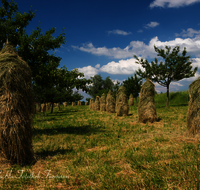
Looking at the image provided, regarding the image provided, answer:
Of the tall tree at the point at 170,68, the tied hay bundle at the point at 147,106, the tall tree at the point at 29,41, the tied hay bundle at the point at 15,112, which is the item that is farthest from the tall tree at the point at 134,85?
the tied hay bundle at the point at 15,112

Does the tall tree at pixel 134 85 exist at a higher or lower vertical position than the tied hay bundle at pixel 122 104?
higher

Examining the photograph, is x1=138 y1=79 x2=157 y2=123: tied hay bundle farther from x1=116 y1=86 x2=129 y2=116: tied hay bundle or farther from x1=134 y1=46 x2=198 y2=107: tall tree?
x1=134 y1=46 x2=198 y2=107: tall tree

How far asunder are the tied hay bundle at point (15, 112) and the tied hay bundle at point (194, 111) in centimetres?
771

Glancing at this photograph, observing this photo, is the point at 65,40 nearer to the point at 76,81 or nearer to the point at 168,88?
the point at 76,81

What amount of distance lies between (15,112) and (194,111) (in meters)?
8.26

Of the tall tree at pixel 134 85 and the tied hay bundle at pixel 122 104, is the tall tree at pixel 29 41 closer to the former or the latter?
the tied hay bundle at pixel 122 104

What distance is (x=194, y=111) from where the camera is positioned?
7750mm

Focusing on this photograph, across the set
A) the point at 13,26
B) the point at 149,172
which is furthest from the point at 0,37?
the point at 149,172

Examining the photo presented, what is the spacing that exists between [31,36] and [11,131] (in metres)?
7.59

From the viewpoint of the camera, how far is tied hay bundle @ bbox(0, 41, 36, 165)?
4406 millimetres

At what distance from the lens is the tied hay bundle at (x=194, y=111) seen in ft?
25.1

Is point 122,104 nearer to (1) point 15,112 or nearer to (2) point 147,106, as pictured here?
(2) point 147,106

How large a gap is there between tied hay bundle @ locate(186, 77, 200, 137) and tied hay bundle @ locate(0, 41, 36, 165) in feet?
25.3

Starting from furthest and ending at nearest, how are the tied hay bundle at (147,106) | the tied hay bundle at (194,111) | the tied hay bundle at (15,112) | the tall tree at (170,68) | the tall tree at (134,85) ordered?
the tall tree at (134,85), the tall tree at (170,68), the tied hay bundle at (147,106), the tied hay bundle at (194,111), the tied hay bundle at (15,112)
